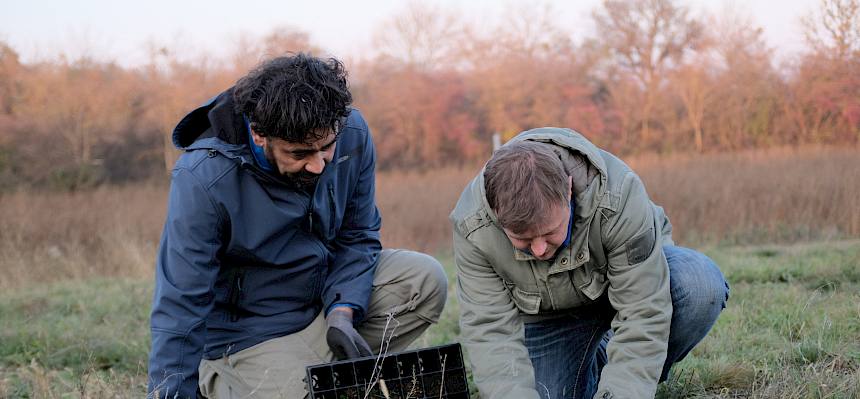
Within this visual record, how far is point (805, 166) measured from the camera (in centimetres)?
1045

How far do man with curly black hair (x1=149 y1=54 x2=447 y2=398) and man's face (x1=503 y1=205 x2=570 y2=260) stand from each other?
33.6 inches

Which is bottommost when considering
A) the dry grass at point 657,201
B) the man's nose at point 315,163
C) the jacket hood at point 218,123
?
the dry grass at point 657,201

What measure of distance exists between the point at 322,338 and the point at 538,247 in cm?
129

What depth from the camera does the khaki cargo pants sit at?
10.3 feet

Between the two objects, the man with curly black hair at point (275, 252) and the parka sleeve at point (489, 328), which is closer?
the parka sleeve at point (489, 328)

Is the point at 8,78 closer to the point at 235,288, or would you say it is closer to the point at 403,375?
the point at 235,288

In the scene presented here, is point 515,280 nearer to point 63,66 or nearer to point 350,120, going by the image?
point 350,120

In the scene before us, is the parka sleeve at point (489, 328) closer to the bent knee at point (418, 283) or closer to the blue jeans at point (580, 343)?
the blue jeans at point (580, 343)

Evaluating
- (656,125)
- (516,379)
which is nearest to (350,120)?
(516,379)

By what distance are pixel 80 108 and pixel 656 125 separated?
13.6m

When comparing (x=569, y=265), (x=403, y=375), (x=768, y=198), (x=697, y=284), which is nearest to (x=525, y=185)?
(x=569, y=265)

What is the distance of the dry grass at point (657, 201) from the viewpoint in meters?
9.00

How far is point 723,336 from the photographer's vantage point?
376 cm

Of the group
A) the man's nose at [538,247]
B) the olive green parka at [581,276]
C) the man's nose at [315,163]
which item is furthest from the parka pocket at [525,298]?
the man's nose at [315,163]
